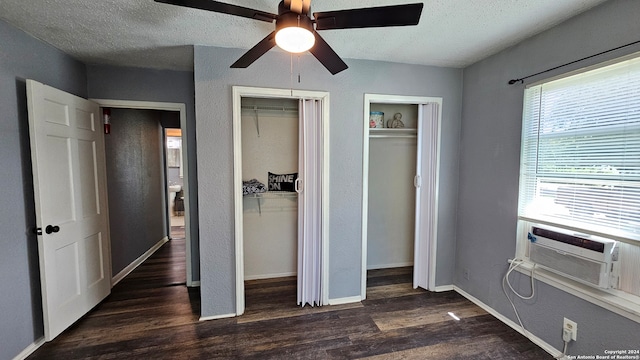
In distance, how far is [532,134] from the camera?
2184 mm

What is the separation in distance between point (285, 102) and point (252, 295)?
2.17 meters

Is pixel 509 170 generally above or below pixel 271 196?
above

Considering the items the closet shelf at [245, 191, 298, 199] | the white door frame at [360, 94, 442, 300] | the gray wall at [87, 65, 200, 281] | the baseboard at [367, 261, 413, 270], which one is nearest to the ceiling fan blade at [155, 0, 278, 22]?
the white door frame at [360, 94, 442, 300]

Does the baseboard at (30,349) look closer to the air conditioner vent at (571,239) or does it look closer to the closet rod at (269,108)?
the closet rod at (269,108)

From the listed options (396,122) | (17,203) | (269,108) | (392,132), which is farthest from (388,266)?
(17,203)

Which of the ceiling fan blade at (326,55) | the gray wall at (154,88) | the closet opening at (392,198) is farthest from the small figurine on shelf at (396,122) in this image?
the gray wall at (154,88)

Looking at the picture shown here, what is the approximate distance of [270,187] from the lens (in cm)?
324

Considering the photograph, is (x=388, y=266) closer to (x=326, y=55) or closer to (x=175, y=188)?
(x=326, y=55)

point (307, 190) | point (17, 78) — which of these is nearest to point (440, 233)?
point (307, 190)

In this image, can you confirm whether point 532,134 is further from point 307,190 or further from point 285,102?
point 285,102

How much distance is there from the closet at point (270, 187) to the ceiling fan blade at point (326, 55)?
143 cm

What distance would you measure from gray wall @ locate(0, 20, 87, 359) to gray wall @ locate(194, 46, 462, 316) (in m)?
1.20

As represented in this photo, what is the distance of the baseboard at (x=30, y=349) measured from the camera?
193 centimetres

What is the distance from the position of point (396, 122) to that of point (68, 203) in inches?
131
